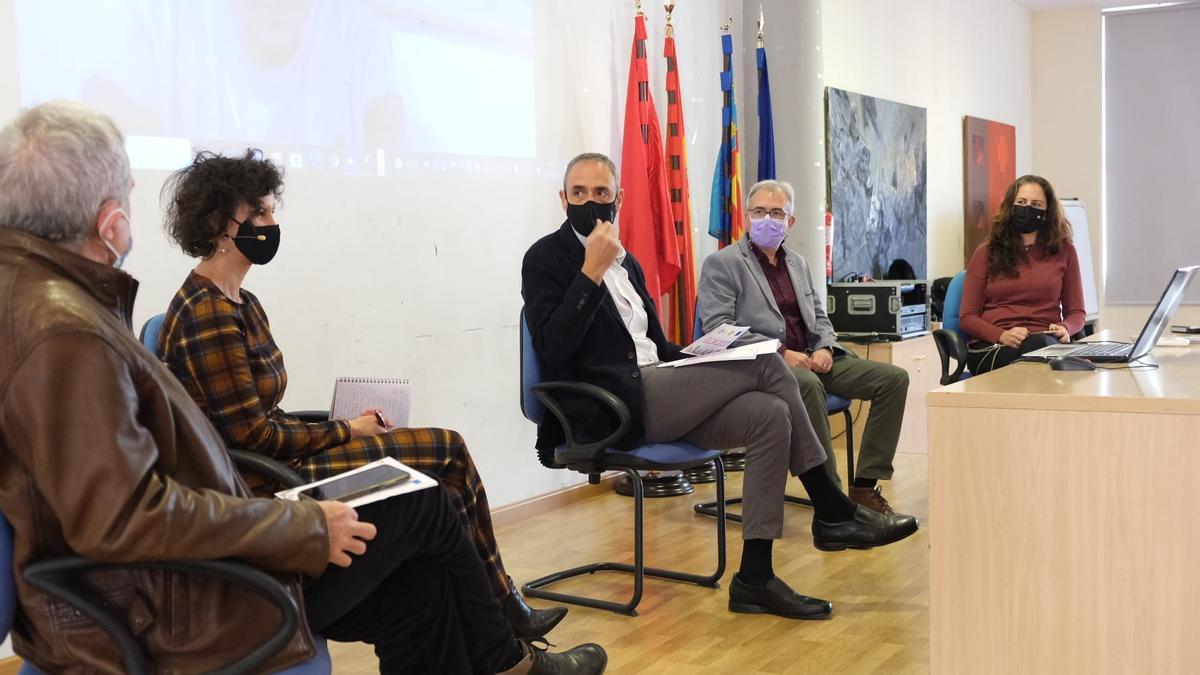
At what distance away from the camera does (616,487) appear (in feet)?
16.9

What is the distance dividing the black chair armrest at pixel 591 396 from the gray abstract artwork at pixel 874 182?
Result: 3.78 m

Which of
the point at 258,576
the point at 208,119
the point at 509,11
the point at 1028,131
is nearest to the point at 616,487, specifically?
the point at 509,11

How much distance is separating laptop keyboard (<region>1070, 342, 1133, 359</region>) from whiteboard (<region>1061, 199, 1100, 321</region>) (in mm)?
6131

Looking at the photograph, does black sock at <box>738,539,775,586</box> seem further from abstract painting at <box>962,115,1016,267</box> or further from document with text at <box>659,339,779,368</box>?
abstract painting at <box>962,115,1016,267</box>

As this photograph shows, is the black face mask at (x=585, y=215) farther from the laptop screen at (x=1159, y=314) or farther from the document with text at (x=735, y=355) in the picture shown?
the laptop screen at (x=1159, y=314)

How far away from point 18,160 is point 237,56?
1.96 m

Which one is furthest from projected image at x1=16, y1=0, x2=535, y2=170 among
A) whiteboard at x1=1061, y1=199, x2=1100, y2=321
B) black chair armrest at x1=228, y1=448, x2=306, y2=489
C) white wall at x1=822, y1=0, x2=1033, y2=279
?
whiteboard at x1=1061, y1=199, x2=1100, y2=321

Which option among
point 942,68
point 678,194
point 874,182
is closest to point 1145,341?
point 678,194

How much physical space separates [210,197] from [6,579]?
43.3 inches

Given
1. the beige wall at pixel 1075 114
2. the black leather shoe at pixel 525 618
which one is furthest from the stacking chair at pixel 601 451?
the beige wall at pixel 1075 114

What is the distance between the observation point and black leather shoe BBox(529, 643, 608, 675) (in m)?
2.43

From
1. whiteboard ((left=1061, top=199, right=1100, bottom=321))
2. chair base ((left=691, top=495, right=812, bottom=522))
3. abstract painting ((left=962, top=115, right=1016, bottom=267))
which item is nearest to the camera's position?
chair base ((left=691, top=495, right=812, bottom=522))

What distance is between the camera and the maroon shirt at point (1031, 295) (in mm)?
4652

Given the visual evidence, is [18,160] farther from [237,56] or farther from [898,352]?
[898,352]
